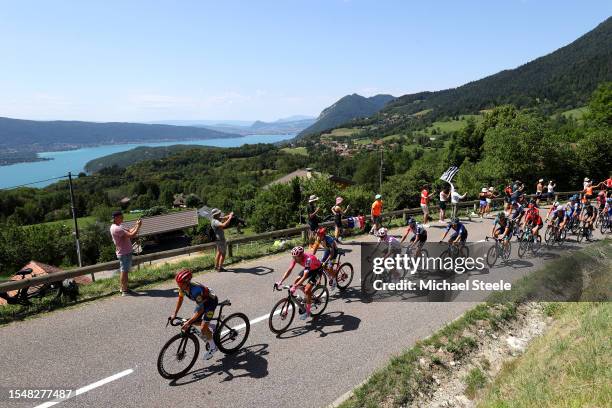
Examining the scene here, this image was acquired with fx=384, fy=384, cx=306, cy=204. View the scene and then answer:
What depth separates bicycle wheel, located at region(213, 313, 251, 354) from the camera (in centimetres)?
690

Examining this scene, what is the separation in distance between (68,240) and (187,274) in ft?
185

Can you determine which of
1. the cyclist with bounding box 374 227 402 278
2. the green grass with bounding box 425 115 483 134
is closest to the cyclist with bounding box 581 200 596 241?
the cyclist with bounding box 374 227 402 278

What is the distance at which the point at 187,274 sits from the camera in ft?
21.2

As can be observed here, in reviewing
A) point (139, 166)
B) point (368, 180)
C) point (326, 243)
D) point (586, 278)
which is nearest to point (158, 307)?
point (326, 243)

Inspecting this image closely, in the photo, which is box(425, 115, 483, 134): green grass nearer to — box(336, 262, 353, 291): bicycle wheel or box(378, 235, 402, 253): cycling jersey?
box(378, 235, 402, 253): cycling jersey

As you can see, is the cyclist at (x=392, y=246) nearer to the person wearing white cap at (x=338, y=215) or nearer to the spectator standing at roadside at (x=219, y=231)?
the person wearing white cap at (x=338, y=215)

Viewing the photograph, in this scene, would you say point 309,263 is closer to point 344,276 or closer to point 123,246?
point 344,276

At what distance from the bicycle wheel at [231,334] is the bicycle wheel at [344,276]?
3.22m

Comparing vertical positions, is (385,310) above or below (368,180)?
above

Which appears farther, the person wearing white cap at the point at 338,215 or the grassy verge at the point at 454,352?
the person wearing white cap at the point at 338,215

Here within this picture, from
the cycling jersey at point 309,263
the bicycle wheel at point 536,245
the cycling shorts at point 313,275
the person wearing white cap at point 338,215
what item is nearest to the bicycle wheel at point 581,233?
the bicycle wheel at point 536,245

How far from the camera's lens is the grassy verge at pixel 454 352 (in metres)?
6.04

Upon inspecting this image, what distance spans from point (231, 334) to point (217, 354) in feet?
1.44

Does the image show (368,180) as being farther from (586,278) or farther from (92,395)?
(92,395)
